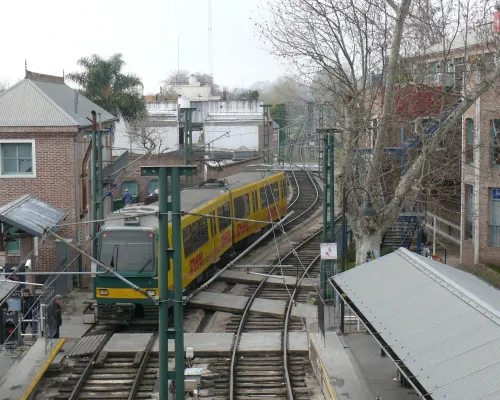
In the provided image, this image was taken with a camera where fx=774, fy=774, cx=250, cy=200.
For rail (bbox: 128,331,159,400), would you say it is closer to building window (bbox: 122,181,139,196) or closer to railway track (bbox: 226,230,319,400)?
railway track (bbox: 226,230,319,400)

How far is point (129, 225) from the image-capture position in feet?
60.1

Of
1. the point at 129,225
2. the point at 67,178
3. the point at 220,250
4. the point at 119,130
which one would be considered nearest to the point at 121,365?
the point at 129,225

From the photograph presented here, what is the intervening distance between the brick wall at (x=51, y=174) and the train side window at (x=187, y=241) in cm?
627

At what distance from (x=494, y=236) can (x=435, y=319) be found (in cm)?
1551

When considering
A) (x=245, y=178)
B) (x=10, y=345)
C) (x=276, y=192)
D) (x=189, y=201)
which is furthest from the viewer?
(x=276, y=192)

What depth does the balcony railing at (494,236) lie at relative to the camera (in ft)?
81.9

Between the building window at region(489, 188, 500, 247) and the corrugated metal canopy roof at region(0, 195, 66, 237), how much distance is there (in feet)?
44.7

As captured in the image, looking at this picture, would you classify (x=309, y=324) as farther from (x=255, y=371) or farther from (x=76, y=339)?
(x=76, y=339)

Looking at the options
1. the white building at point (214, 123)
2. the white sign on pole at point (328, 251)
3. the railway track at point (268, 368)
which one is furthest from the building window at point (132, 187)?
the white sign on pole at point (328, 251)

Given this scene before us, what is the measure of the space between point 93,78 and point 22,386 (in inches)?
1662

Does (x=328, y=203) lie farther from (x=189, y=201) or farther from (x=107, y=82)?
(x=107, y=82)

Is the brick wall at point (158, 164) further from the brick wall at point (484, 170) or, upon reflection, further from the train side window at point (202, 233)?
the train side window at point (202, 233)

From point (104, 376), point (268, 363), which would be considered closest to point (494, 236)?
point (268, 363)

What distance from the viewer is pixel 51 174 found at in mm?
25078
